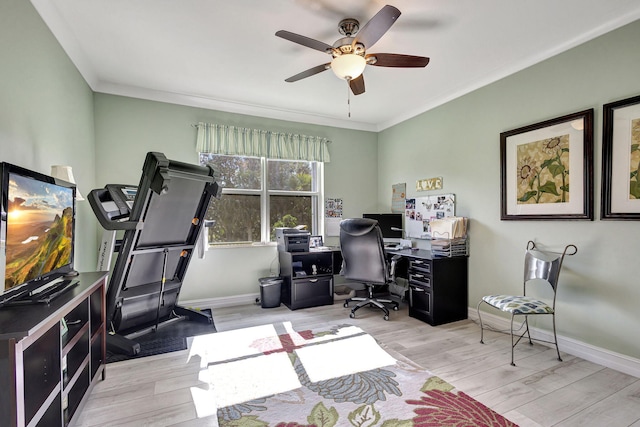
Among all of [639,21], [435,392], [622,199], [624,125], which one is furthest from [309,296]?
[639,21]

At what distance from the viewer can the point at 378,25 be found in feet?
6.36

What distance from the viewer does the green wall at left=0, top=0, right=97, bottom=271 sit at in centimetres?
176

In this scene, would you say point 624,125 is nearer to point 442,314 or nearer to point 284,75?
point 442,314

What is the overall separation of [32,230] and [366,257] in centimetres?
287

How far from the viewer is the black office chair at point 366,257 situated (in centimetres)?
346

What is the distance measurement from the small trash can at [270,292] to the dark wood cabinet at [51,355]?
1.88 metres

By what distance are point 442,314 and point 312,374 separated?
171 cm

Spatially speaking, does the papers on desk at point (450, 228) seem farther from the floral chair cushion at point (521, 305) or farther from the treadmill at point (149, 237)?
the treadmill at point (149, 237)

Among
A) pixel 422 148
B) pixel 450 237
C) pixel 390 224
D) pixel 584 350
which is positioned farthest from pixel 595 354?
pixel 422 148

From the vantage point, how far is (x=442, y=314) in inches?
131

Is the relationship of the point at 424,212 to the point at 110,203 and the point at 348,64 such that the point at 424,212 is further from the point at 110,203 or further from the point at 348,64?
the point at 110,203

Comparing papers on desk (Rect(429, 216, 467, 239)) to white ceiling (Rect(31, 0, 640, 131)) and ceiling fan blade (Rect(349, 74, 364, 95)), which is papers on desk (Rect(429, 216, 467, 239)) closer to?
white ceiling (Rect(31, 0, 640, 131))

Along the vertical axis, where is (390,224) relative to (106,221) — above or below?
below

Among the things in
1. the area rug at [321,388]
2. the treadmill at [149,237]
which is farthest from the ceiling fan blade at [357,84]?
the area rug at [321,388]
